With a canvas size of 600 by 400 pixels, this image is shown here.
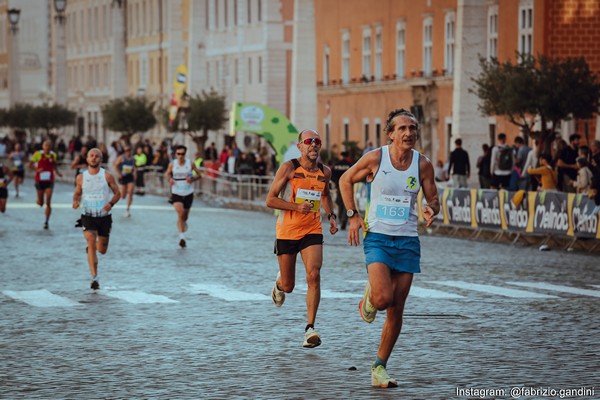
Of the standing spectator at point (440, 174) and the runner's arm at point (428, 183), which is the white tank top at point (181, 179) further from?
the runner's arm at point (428, 183)

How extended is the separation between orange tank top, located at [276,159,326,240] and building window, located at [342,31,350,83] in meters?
53.0

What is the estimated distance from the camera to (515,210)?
29438 millimetres

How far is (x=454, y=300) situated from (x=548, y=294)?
1439 millimetres

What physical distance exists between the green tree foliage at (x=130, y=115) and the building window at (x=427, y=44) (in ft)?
95.7

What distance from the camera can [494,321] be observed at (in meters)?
16.3

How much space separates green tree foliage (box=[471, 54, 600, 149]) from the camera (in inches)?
1487

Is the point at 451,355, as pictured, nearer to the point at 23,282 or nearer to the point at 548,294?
the point at 548,294

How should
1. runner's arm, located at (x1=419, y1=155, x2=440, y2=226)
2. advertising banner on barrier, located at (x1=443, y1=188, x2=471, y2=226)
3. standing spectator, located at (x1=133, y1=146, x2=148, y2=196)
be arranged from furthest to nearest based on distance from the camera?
1. standing spectator, located at (x1=133, y1=146, x2=148, y2=196)
2. advertising banner on barrier, located at (x1=443, y1=188, x2=471, y2=226)
3. runner's arm, located at (x1=419, y1=155, x2=440, y2=226)

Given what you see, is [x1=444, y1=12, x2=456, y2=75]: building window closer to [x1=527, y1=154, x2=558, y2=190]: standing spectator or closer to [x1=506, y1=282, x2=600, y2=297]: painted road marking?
[x1=527, y1=154, x2=558, y2=190]: standing spectator

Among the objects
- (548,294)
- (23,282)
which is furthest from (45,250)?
(548,294)

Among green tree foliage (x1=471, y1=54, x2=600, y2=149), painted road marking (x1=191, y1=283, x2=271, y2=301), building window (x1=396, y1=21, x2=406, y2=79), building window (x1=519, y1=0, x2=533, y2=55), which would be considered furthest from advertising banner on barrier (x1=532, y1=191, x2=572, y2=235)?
building window (x1=396, y1=21, x2=406, y2=79)

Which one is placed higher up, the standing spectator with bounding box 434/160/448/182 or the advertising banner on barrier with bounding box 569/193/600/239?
the advertising banner on barrier with bounding box 569/193/600/239

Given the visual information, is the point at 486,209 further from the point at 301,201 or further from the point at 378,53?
the point at 378,53

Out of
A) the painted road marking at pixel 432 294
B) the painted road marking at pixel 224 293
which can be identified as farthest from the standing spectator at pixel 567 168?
the painted road marking at pixel 224 293
